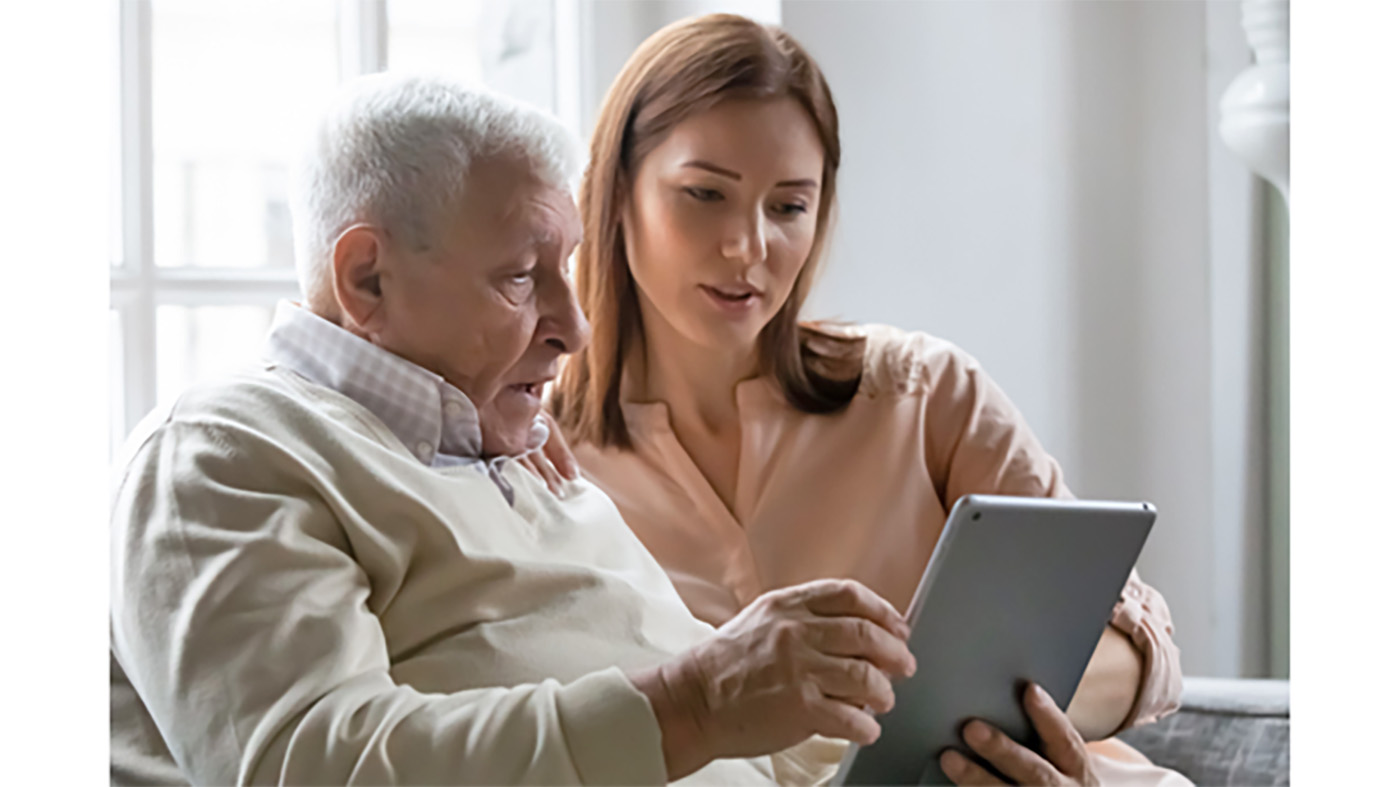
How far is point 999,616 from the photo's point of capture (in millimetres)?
990

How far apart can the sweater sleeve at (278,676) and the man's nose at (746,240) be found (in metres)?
0.60

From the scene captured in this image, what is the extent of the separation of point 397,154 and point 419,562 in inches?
12.7

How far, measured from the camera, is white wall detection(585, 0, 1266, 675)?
158 cm

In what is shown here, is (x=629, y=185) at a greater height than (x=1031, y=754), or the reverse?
(x=629, y=185)

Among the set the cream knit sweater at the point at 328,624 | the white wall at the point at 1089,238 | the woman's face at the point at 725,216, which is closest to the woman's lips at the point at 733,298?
the woman's face at the point at 725,216

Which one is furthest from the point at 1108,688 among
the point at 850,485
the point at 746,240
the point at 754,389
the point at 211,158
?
the point at 211,158

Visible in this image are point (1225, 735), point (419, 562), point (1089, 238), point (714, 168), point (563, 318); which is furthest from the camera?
point (1089, 238)

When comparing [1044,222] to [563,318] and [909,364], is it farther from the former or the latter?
[563,318]

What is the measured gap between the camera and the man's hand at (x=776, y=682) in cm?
86

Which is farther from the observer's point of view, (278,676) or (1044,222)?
(1044,222)

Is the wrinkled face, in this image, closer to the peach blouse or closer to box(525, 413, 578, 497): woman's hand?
box(525, 413, 578, 497): woman's hand

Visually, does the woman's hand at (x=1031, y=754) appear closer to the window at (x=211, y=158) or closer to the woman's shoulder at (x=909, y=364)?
the woman's shoulder at (x=909, y=364)
